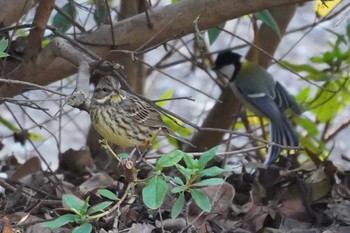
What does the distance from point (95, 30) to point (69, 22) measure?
7.2 inches

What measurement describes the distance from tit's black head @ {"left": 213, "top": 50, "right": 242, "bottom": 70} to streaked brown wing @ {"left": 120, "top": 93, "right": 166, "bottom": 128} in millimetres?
1316

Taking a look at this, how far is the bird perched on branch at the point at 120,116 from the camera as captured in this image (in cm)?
272

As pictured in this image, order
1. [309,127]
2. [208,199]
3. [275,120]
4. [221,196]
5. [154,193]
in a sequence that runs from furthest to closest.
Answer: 1. [275,120]
2. [309,127]
3. [221,196]
4. [208,199]
5. [154,193]

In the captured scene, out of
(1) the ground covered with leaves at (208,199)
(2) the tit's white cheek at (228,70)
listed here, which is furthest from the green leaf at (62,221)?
(2) the tit's white cheek at (228,70)

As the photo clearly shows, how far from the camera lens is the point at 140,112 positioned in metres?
2.89

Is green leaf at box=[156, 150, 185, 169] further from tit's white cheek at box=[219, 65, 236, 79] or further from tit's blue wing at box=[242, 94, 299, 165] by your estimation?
tit's white cheek at box=[219, 65, 236, 79]

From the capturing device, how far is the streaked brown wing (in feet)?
9.41

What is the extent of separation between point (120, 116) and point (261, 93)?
145 cm

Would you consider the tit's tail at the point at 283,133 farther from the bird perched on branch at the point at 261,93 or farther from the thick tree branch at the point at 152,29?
the thick tree branch at the point at 152,29

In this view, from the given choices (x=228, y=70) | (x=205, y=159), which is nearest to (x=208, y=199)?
(x=205, y=159)

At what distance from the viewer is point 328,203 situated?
2.88 metres

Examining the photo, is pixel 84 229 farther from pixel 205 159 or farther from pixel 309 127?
pixel 309 127

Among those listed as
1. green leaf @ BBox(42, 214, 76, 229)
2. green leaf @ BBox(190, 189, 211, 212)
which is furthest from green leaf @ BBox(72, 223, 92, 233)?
green leaf @ BBox(190, 189, 211, 212)

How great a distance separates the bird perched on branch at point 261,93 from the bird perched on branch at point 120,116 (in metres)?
0.86
